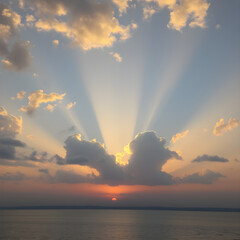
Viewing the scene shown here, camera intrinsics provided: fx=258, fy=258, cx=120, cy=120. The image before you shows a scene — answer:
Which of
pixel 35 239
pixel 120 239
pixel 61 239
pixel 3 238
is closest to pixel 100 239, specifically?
pixel 120 239

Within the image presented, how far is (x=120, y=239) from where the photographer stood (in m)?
103

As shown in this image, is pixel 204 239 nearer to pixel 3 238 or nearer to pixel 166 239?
pixel 166 239

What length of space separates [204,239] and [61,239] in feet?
189

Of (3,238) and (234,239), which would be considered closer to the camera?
(3,238)

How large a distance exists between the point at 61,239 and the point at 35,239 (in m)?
9.87

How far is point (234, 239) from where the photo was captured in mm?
107500

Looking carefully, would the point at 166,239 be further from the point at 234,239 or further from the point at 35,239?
the point at 35,239

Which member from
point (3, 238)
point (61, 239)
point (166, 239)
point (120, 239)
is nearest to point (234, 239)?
point (166, 239)

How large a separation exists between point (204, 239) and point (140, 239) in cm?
2687

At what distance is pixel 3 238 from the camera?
101 meters

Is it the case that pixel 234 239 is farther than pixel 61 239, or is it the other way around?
pixel 234 239

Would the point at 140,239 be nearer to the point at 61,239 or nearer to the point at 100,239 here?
the point at 100,239

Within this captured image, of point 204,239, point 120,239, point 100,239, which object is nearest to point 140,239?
point 120,239

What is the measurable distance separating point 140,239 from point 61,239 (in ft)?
101
